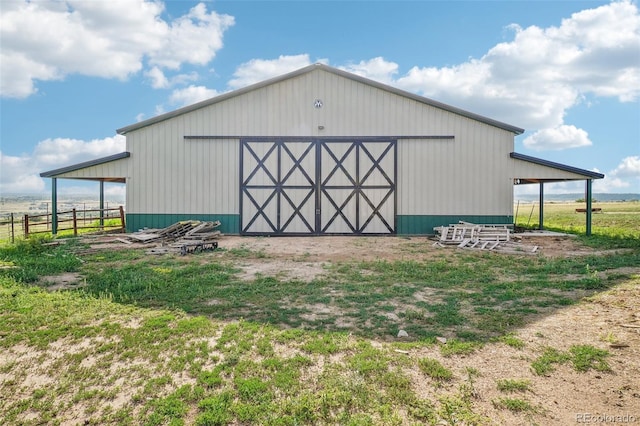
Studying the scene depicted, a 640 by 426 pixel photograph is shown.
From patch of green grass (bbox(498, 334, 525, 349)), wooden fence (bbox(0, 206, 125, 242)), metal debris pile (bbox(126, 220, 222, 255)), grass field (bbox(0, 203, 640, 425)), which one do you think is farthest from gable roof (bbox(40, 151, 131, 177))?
patch of green grass (bbox(498, 334, 525, 349))

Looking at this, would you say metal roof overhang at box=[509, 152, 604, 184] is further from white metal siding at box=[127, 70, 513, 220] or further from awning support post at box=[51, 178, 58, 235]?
awning support post at box=[51, 178, 58, 235]

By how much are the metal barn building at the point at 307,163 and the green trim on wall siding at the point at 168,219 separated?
0.14ft

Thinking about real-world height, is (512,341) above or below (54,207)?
below

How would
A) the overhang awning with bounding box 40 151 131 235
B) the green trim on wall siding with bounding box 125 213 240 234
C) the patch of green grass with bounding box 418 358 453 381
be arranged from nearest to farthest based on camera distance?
the patch of green grass with bounding box 418 358 453 381
the overhang awning with bounding box 40 151 131 235
the green trim on wall siding with bounding box 125 213 240 234

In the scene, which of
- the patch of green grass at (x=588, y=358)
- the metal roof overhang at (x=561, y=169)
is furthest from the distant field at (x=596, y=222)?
the patch of green grass at (x=588, y=358)

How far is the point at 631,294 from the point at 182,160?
14.4m

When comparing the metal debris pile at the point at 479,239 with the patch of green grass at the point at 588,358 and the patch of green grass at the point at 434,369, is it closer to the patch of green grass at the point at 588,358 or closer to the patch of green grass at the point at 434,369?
the patch of green grass at the point at 588,358

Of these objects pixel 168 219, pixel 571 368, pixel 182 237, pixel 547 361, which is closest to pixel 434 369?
pixel 547 361

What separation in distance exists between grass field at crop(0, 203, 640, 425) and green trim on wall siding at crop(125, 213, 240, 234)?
731cm

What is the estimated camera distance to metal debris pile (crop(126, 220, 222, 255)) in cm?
1034

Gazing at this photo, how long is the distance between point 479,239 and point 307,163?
724 cm

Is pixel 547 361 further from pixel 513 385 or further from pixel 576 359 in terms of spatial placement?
pixel 513 385

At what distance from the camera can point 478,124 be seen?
→ 46.9 feet

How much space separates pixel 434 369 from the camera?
3406 mm
